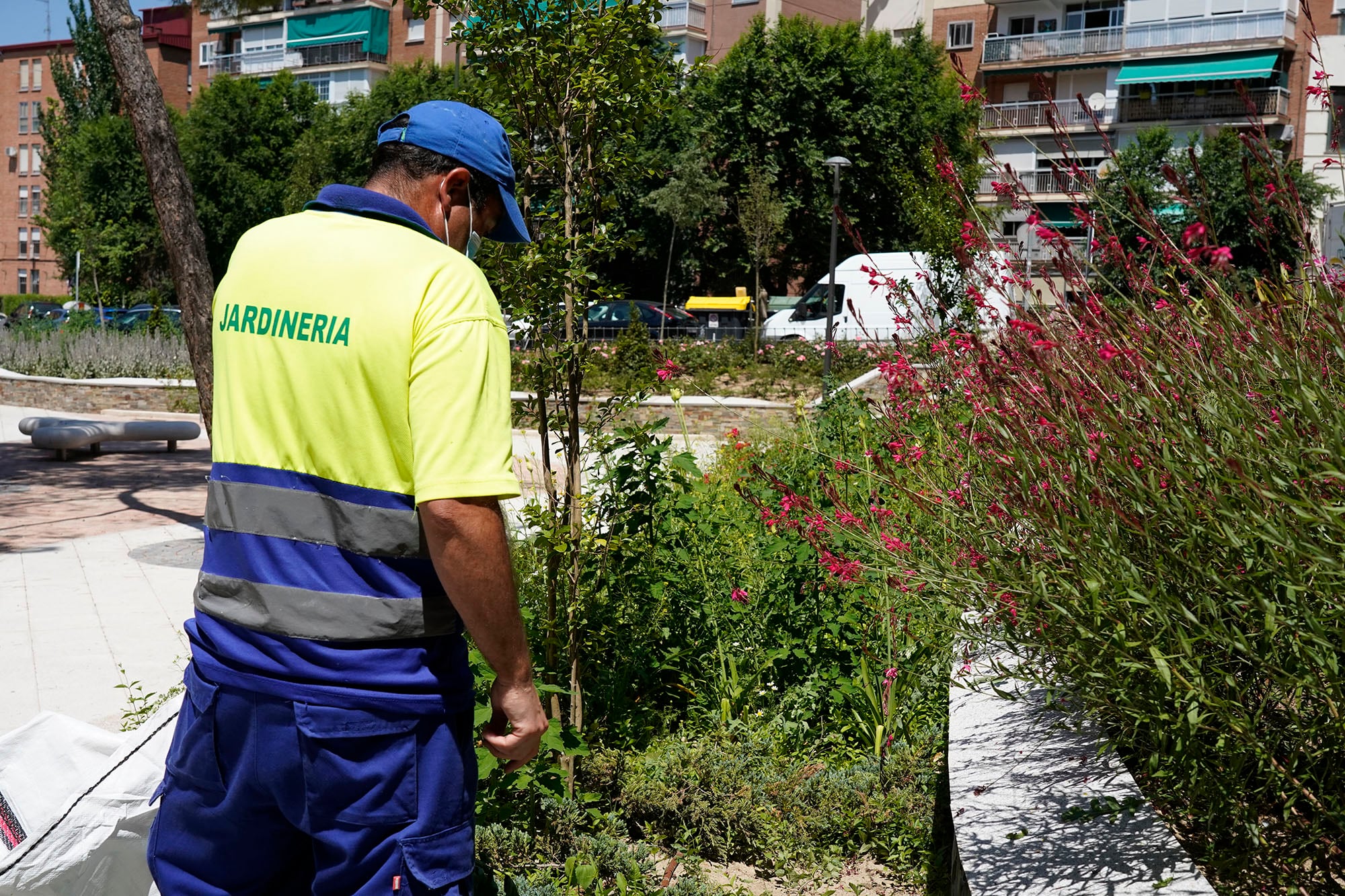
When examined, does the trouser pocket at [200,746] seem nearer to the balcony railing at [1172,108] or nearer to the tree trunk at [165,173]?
the tree trunk at [165,173]

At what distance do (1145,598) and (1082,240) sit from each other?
76.2 inches

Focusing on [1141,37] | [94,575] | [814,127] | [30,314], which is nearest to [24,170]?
[30,314]

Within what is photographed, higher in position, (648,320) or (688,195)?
(688,195)

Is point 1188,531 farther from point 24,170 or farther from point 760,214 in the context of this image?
point 24,170

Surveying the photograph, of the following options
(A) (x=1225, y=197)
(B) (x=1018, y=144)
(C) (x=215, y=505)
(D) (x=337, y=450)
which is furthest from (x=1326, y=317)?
(B) (x=1018, y=144)

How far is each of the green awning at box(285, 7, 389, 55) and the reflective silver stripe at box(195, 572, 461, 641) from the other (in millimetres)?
57611

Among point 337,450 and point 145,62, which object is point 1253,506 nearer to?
point 337,450

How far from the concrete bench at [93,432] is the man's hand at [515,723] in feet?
41.3

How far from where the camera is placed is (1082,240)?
12.4ft

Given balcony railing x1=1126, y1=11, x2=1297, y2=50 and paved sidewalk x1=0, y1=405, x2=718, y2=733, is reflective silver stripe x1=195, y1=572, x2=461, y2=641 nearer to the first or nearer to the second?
paved sidewalk x1=0, y1=405, x2=718, y2=733

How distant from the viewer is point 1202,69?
4262 cm

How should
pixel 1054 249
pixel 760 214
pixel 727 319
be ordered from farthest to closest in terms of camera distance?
pixel 760 214
pixel 727 319
pixel 1054 249

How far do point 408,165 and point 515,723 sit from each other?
101cm

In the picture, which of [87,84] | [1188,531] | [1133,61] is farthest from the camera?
[87,84]
